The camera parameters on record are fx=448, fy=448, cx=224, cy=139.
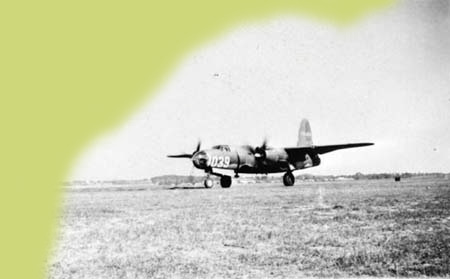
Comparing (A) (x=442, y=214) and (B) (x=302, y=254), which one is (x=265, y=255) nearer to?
(B) (x=302, y=254)

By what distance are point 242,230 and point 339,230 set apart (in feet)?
6.73

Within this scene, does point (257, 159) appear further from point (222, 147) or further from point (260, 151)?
point (222, 147)

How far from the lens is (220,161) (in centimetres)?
2842

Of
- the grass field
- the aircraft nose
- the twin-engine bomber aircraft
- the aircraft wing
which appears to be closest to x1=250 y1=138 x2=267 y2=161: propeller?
the twin-engine bomber aircraft

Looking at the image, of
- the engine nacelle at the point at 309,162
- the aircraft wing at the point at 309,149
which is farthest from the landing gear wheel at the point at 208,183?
the engine nacelle at the point at 309,162

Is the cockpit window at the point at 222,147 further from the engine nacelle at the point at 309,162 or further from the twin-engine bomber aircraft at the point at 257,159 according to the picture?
the engine nacelle at the point at 309,162

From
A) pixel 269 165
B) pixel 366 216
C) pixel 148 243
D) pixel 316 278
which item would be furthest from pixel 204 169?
pixel 316 278

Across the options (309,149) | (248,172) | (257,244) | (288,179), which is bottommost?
(257,244)

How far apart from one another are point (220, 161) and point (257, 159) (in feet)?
12.5

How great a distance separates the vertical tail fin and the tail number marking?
35.4ft

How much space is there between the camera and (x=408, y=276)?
635 cm

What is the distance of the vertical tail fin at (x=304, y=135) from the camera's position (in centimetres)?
3800

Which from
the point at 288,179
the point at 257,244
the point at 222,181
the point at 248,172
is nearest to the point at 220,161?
the point at 222,181

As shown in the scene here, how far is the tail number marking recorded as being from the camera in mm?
27781
